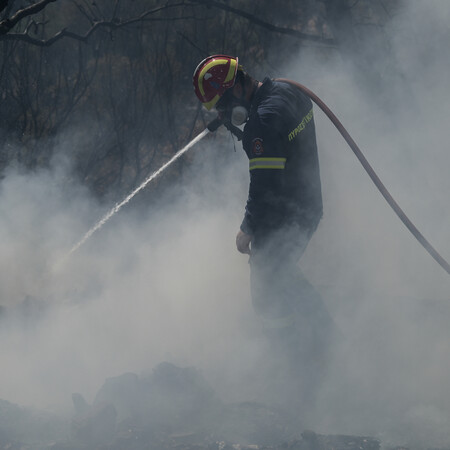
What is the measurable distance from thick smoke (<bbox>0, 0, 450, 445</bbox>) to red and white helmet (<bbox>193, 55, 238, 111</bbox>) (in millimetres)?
1800

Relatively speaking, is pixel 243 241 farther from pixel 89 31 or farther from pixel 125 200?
pixel 89 31

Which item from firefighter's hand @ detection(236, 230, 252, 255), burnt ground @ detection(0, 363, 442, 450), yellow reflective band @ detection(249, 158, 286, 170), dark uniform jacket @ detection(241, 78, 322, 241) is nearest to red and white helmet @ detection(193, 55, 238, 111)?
dark uniform jacket @ detection(241, 78, 322, 241)

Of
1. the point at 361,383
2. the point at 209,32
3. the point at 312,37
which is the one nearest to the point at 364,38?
the point at 312,37

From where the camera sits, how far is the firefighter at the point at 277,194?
349 centimetres

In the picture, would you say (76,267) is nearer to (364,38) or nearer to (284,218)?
(284,218)

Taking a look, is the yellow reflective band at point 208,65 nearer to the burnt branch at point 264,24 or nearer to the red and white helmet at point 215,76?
the red and white helmet at point 215,76

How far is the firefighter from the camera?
3.49 metres

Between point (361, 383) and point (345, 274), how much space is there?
1.60 m

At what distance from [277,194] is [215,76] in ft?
2.65

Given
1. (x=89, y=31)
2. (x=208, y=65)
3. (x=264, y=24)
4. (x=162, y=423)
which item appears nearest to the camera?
(x=162, y=423)

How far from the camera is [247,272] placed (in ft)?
17.2

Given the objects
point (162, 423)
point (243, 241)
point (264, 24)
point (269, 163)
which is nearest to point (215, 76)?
point (269, 163)

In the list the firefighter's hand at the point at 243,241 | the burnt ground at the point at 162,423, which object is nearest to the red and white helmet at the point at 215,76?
the firefighter's hand at the point at 243,241

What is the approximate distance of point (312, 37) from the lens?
22.7 feet
